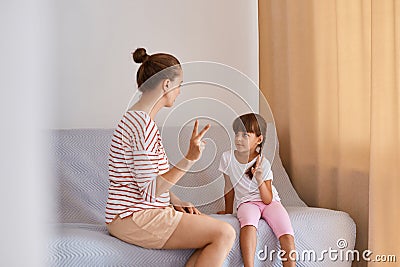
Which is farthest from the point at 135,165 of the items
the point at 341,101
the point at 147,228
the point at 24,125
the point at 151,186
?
the point at 24,125

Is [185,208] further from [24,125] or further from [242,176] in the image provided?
[24,125]

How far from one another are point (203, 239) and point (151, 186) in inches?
8.7

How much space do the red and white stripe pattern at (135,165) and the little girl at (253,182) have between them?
1.19 ft

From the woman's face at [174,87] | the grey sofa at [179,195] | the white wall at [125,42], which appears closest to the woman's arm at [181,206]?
the grey sofa at [179,195]

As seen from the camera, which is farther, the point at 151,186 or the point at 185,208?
the point at 185,208

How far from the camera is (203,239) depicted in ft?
6.27

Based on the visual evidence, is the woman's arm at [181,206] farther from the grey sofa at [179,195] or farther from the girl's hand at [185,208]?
the grey sofa at [179,195]

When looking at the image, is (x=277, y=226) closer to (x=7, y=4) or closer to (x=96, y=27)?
(x=96, y=27)

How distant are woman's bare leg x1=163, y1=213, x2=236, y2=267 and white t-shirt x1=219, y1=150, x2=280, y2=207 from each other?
0.32 metres

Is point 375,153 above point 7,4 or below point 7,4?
below

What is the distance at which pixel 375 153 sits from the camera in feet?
7.38

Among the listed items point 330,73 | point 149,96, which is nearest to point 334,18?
point 330,73

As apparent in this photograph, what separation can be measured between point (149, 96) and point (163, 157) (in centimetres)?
19

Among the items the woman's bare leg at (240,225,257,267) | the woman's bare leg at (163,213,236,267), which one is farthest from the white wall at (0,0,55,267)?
the woman's bare leg at (240,225,257,267)
